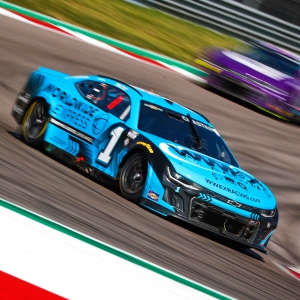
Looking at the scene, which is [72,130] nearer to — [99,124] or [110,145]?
[99,124]

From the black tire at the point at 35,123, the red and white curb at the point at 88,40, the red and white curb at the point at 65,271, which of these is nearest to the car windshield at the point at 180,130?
the black tire at the point at 35,123

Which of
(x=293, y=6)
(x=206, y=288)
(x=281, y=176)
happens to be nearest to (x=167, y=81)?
(x=281, y=176)

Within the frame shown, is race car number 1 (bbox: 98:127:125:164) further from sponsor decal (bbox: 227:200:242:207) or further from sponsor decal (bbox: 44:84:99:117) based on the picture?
sponsor decal (bbox: 227:200:242:207)

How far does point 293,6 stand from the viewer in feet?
60.3

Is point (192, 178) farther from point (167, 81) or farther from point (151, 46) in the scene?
point (151, 46)

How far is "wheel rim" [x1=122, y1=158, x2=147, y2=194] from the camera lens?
23.6ft

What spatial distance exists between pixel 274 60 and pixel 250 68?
83 centimetres

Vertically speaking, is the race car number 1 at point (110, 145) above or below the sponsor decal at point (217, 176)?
below

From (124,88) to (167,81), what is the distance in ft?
21.2

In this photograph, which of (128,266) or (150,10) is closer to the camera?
(128,266)

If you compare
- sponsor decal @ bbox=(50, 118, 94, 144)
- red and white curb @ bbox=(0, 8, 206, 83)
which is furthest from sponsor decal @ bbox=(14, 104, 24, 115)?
red and white curb @ bbox=(0, 8, 206, 83)

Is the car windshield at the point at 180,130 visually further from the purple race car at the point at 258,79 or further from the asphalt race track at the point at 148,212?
the purple race car at the point at 258,79

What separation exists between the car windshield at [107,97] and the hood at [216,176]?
29.9 inches

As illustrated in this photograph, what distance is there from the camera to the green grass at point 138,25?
1719 cm
